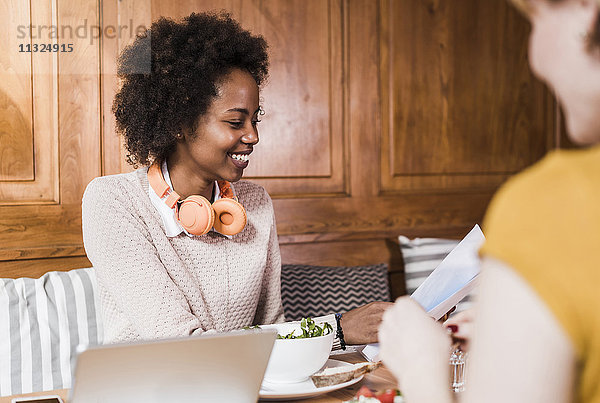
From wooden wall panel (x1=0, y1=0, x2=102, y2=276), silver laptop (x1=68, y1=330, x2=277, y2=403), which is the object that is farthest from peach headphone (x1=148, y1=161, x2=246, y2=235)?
silver laptop (x1=68, y1=330, x2=277, y2=403)

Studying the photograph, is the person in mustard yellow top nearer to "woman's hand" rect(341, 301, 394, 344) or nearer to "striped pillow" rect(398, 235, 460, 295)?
"woman's hand" rect(341, 301, 394, 344)

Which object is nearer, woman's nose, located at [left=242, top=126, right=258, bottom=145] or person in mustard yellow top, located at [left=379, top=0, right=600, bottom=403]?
person in mustard yellow top, located at [left=379, top=0, right=600, bottom=403]

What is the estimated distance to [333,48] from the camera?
2652mm

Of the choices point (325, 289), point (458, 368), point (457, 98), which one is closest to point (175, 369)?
point (458, 368)

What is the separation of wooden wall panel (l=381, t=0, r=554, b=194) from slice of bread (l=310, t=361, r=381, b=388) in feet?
5.21

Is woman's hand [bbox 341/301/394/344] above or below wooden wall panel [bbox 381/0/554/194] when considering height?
below

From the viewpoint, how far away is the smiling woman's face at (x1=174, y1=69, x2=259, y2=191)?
1831 millimetres

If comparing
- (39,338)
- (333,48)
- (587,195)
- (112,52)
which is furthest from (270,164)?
(587,195)

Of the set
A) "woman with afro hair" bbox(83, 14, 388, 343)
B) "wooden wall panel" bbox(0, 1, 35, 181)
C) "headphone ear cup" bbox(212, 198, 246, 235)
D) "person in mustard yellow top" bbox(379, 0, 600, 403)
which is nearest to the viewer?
"person in mustard yellow top" bbox(379, 0, 600, 403)

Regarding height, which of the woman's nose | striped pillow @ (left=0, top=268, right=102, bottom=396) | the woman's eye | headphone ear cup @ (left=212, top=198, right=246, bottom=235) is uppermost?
the woman's eye

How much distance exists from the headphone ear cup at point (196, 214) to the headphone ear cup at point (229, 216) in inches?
2.8

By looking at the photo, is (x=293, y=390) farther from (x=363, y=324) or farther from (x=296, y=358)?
(x=363, y=324)

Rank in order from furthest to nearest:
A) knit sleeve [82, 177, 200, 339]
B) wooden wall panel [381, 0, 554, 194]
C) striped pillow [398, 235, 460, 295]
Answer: wooden wall panel [381, 0, 554, 194], striped pillow [398, 235, 460, 295], knit sleeve [82, 177, 200, 339]

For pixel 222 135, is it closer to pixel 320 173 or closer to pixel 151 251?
pixel 151 251
